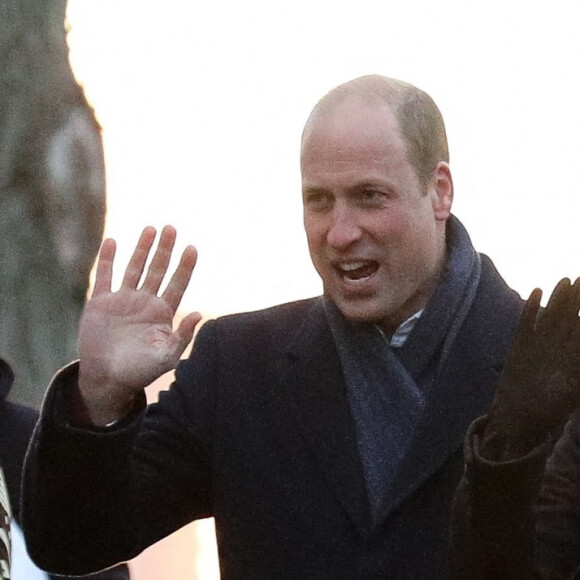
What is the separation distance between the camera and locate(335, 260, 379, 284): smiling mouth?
1.84m

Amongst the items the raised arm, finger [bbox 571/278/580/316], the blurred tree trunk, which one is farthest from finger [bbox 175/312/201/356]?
the blurred tree trunk

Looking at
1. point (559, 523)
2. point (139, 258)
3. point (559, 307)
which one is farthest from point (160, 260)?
point (559, 523)

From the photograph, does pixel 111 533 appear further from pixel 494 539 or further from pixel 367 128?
pixel 367 128

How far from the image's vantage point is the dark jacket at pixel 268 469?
1748 mm

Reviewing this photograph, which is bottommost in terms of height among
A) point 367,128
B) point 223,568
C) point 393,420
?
point 223,568

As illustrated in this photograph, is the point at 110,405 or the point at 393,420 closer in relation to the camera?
the point at 110,405

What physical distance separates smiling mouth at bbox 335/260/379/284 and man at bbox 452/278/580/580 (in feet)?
0.76

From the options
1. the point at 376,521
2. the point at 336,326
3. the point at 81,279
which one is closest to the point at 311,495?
the point at 376,521

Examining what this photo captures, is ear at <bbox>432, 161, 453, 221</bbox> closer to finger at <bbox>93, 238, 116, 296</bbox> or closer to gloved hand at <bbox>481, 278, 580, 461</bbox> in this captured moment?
gloved hand at <bbox>481, 278, 580, 461</bbox>

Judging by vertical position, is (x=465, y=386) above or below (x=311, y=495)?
above

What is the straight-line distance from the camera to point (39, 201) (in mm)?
2807

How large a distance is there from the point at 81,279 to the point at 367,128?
1093 mm

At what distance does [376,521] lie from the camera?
6.03ft

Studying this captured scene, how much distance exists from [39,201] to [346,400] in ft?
3.49
